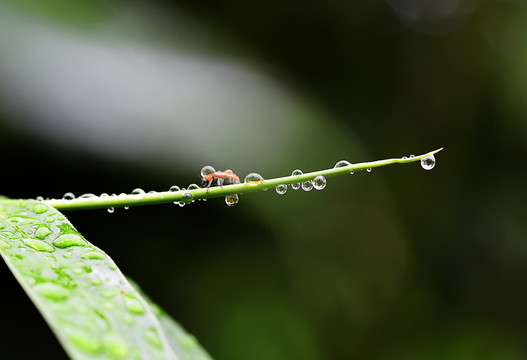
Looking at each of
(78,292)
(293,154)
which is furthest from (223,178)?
(293,154)

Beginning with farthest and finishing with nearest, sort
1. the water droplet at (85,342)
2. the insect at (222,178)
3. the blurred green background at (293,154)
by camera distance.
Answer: the blurred green background at (293,154) < the insect at (222,178) < the water droplet at (85,342)

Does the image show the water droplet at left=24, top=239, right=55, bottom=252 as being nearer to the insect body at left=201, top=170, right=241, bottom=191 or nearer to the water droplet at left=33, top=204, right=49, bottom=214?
the water droplet at left=33, top=204, right=49, bottom=214

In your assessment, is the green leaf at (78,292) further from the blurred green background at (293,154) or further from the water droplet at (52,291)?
the blurred green background at (293,154)

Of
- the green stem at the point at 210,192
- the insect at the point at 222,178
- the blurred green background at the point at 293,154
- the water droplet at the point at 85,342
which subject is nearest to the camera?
the water droplet at the point at 85,342

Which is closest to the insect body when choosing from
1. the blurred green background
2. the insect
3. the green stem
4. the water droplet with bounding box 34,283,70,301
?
the insect

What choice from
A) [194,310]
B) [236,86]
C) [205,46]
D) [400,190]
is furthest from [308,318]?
[205,46]

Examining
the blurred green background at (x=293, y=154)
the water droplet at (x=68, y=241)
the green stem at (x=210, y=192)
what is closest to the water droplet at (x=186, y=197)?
the green stem at (x=210, y=192)
